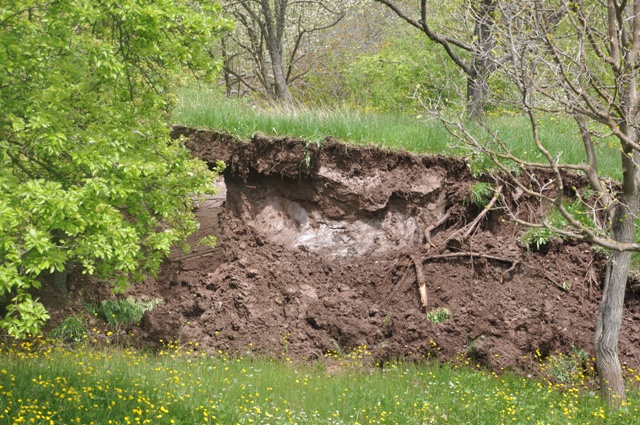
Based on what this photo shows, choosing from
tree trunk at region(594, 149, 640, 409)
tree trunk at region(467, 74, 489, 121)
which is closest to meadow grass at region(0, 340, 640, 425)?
tree trunk at region(594, 149, 640, 409)

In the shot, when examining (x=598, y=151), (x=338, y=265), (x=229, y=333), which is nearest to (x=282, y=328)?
(x=229, y=333)

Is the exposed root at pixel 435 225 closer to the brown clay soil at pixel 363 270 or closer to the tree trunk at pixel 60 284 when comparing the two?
the brown clay soil at pixel 363 270

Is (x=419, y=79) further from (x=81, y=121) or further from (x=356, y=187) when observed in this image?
(x=81, y=121)

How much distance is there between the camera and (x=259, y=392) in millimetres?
7906

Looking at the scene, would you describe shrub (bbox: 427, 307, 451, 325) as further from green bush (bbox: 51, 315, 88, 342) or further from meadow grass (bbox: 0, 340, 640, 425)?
green bush (bbox: 51, 315, 88, 342)

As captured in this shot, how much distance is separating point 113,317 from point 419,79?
9.41 metres

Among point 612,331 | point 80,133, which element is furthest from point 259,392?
point 612,331

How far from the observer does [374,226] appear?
1104cm

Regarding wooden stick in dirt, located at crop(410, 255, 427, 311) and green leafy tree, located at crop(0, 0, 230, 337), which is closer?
green leafy tree, located at crop(0, 0, 230, 337)

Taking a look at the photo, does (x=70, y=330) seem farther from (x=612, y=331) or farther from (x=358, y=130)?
(x=612, y=331)

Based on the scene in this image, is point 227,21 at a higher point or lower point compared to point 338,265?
higher

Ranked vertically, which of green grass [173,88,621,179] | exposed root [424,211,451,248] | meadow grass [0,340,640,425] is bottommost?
meadow grass [0,340,640,425]

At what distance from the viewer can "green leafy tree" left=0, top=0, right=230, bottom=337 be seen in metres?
5.34

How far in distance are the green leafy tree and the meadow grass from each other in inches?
42.1
